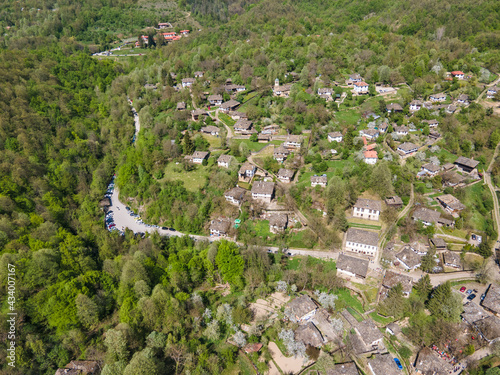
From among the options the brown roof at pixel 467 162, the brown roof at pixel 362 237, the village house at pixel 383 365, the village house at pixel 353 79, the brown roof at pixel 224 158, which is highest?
the village house at pixel 353 79

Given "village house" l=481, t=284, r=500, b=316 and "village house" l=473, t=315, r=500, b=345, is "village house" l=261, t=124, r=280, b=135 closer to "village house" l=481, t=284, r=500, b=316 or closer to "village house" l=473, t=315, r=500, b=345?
"village house" l=481, t=284, r=500, b=316

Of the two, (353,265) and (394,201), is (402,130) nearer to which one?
(394,201)

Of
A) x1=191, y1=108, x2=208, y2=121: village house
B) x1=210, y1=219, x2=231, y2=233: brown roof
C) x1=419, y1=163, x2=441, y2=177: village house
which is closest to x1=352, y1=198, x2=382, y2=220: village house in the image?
x1=419, y1=163, x2=441, y2=177: village house

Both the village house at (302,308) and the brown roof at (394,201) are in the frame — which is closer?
the village house at (302,308)

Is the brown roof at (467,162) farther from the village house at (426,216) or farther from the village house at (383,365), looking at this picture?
the village house at (383,365)

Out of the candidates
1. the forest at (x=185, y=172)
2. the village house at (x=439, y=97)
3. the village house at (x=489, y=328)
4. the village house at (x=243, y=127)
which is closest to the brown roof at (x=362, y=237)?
the forest at (x=185, y=172)

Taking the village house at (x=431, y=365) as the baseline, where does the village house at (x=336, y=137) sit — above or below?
above

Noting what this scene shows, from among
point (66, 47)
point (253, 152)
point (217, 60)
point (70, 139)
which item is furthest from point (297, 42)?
point (66, 47)
